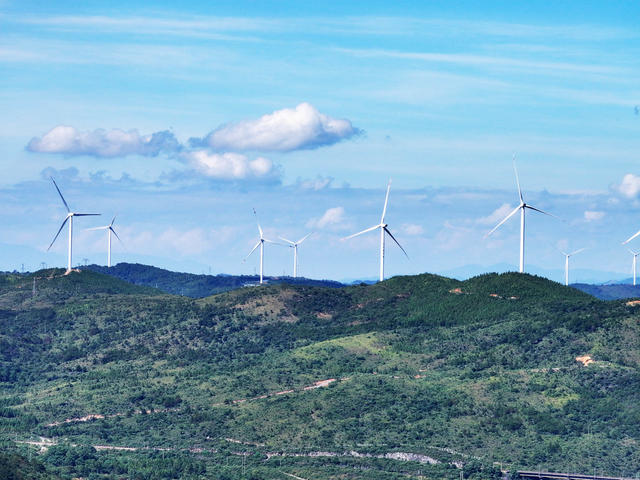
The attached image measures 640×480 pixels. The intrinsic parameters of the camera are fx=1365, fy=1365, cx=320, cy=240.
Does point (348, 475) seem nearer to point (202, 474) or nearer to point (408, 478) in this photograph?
point (408, 478)

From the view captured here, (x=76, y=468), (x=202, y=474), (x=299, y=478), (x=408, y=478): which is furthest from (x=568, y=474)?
(x=76, y=468)

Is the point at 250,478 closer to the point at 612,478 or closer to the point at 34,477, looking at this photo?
the point at 34,477

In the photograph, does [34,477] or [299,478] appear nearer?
[34,477]

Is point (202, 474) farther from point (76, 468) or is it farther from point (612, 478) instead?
point (612, 478)

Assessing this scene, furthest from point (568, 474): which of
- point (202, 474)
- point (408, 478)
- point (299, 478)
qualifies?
point (202, 474)

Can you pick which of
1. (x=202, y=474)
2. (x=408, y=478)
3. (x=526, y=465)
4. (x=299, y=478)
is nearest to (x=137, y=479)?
(x=202, y=474)

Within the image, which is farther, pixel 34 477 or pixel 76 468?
pixel 76 468

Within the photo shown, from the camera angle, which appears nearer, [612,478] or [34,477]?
[34,477]
